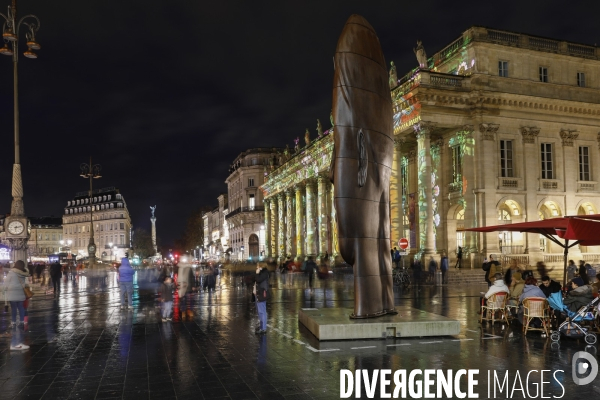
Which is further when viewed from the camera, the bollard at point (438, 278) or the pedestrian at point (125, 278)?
the bollard at point (438, 278)

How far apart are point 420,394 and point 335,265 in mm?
39100

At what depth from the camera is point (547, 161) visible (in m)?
36.5

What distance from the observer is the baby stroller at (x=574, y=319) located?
1075 centimetres

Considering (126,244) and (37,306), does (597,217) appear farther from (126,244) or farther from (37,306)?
(126,244)

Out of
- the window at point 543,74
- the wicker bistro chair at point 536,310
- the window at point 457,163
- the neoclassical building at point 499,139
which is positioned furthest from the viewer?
the window at point 543,74

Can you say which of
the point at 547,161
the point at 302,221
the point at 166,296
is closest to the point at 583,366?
the point at 166,296

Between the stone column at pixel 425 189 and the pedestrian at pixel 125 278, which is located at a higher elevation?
the stone column at pixel 425 189

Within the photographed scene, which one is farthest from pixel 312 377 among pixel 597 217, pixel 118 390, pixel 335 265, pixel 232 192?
pixel 232 192

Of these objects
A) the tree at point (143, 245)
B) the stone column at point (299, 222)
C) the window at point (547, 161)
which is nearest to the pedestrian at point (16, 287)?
the window at point (547, 161)

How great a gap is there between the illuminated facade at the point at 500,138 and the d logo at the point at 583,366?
23.8 meters

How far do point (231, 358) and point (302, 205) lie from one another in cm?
5272

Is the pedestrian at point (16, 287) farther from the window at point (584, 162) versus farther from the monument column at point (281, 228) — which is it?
the monument column at point (281, 228)

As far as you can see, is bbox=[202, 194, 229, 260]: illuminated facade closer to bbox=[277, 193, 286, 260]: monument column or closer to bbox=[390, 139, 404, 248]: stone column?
bbox=[277, 193, 286, 260]: monument column

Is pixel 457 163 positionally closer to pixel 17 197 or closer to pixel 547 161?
pixel 547 161
